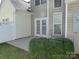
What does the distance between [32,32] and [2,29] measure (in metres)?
3.60

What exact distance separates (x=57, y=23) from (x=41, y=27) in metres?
3.23

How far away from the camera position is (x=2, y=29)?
1995 cm

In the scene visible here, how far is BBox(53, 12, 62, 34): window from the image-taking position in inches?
592

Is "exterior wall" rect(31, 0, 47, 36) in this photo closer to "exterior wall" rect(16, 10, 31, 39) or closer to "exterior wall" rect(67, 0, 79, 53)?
"exterior wall" rect(16, 10, 31, 39)

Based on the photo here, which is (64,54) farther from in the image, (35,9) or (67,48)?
(35,9)

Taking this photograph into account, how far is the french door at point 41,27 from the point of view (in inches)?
691

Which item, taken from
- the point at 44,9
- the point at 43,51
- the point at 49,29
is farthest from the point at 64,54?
the point at 44,9

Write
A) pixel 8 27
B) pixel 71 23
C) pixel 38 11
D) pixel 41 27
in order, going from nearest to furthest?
pixel 71 23, pixel 41 27, pixel 38 11, pixel 8 27

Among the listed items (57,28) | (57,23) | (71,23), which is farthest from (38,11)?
(71,23)

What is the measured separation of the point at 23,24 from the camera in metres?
19.9

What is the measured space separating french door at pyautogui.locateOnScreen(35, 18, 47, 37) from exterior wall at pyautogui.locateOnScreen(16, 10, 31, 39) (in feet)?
4.50

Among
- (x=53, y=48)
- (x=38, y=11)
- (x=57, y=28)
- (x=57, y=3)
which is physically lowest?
(x=53, y=48)

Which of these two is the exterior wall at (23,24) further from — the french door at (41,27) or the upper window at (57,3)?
the upper window at (57,3)

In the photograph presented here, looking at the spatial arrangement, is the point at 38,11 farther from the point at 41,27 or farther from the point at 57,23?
the point at 57,23
